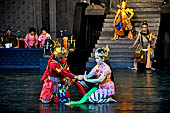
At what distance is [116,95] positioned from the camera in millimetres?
12148

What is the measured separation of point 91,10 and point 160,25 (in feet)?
10.0

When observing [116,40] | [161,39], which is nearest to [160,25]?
[161,39]

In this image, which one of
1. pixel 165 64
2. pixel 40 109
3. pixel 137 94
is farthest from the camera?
pixel 165 64

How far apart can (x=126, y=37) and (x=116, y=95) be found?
9.89 metres

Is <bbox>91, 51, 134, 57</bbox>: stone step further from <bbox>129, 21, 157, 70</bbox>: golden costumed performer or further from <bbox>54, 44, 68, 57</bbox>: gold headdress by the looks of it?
<bbox>54, 44, 68, 57</bbox>: gold headdress

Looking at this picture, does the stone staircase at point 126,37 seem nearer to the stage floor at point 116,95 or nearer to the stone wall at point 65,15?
the stage floor at point 116,95

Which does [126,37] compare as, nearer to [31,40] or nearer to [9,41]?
[31,40]

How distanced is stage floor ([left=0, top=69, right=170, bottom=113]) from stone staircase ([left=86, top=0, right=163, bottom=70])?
2743mm

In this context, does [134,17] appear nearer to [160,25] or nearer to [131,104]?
[160,25]

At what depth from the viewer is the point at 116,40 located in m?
21.7

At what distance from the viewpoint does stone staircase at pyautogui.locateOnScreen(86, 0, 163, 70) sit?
2048 centimetres

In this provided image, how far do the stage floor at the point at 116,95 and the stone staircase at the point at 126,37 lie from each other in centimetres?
274

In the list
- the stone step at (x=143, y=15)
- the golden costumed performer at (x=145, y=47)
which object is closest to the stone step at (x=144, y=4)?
the stone step at (x=143, y=15)

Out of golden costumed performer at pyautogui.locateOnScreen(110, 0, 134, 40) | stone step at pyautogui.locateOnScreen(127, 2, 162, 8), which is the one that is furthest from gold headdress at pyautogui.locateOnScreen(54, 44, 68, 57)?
stone step at pyautogui.locateOnScreen(127, 2, 162, 8)
